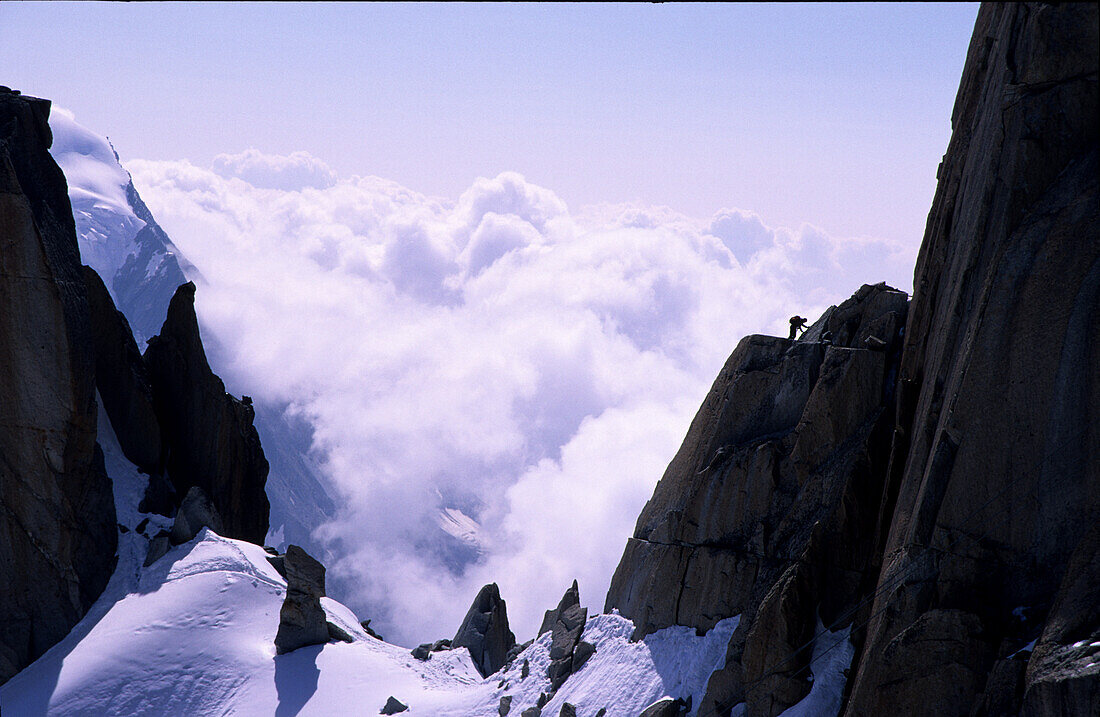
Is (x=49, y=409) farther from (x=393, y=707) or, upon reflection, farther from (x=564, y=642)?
(x=564, y=642)

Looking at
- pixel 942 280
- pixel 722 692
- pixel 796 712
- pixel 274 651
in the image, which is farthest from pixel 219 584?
pixel 942 280

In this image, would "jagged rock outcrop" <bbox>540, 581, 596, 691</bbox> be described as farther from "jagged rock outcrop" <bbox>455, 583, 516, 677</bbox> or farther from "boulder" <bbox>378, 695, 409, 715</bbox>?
"jagged rock outcrop" <bbox>455, 583, 516, 677</bbox>

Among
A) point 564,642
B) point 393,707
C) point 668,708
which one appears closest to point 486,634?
point 393,707

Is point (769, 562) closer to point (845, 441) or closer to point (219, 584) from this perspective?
point (845, 441)

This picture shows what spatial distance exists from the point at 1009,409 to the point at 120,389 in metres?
47.0

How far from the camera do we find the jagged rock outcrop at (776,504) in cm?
2814

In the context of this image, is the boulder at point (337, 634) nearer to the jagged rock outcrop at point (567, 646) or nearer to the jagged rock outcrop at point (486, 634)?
the jagged rock outcrop at point (486, 634)

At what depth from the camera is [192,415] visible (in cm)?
5541

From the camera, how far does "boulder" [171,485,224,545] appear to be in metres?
49.2

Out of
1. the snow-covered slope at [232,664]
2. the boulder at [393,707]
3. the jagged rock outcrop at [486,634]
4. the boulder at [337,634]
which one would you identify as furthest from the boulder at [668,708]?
the boulder at [337,634]

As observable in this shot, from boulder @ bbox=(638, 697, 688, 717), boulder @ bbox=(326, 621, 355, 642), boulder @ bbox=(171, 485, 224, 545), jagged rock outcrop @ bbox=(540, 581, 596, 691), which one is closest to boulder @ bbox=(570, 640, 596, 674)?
jagged rock outcrop @ bbox=(540, 581, 596, 691)

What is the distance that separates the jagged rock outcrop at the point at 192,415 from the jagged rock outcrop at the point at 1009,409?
141 feet

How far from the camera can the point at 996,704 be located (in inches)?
772

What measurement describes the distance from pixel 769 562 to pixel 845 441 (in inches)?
195
